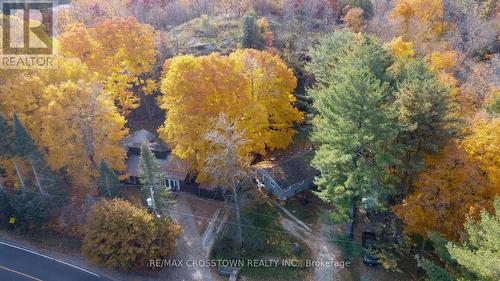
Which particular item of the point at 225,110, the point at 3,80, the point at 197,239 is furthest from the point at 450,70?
the point at 3,80

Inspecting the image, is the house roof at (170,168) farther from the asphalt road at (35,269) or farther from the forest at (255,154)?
the asphalt road at (35,269)

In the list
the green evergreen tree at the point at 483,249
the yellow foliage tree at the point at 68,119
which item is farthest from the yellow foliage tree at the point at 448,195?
the yellow foliage tree at the point at 68,119

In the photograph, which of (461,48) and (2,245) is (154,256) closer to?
(2,245)

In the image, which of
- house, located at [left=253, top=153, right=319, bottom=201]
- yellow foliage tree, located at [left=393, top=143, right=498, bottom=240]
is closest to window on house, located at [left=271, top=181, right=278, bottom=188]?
house, located at [left=253, top=153, right=319, bottom=201]

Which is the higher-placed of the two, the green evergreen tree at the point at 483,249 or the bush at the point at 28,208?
the green evergreen tree at the point at 483,249

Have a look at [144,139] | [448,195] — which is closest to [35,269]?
[144,139]
